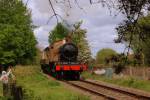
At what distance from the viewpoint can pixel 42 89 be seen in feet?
89.7

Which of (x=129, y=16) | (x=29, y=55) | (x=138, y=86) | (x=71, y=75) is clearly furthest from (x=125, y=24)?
(x=29, y=55)

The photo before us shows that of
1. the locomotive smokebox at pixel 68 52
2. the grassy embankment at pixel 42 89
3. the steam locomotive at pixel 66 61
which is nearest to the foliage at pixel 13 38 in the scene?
the steam locomotive at pixel 66 61

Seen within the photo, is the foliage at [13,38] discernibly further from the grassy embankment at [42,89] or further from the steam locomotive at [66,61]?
the grassy embankment at [42,89]

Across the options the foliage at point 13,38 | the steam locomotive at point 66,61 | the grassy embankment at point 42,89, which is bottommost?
the grassy embankment at point 42,89

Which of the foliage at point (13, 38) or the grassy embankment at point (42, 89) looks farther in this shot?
the foliage at point (13, 38)

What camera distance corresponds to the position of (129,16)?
664cm

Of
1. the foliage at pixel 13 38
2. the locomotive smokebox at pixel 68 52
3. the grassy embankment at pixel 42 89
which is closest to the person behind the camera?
the grassy embankment at pixel 42 89

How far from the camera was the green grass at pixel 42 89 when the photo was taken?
2000 cm

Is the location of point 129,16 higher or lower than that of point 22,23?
lower

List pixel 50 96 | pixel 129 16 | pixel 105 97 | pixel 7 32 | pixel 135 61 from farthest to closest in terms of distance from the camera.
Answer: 1. pixel 7 32
2. pixel 105 97
3. pixel 50 96
4. pixel 135 61
5. pixel 129 16

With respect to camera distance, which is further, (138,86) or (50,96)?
(138,86)

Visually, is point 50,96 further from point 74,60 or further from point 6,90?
point 74,60

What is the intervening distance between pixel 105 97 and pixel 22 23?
44.0 meters

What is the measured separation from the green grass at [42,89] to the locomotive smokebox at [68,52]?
3240mm
